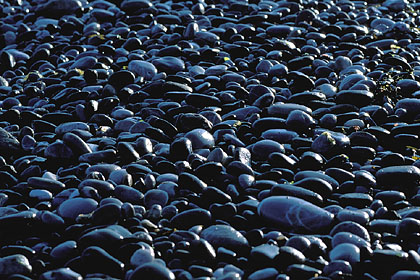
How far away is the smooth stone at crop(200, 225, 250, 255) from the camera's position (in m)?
3.57

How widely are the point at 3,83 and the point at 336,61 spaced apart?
344 centimetres

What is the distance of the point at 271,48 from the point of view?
22.1 feet

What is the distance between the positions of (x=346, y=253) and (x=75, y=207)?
174cm

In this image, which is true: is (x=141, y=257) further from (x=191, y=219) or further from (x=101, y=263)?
(x=191, y=219)

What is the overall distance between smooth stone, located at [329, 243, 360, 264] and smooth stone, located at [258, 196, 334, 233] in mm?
278

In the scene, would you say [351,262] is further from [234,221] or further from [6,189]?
[6,189]

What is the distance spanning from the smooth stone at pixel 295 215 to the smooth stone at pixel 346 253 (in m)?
0.28

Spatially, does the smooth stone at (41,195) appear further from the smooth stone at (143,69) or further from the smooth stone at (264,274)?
the smooth stone at (143,69)

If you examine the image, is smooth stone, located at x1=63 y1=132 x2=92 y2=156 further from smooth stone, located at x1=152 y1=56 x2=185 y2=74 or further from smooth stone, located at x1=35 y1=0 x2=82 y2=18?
smooth stone, located at x1=35 y1=0 x2=82 y2=18

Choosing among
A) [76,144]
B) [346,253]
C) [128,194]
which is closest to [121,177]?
[128,194]

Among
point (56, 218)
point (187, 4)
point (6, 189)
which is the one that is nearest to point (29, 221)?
point (56, 218)

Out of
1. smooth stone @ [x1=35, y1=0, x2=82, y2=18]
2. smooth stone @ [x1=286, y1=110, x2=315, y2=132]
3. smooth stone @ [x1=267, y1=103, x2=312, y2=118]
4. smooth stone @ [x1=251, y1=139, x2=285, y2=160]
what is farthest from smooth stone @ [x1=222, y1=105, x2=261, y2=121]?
smooth stone @ [x1=35, y1=0, x2=82, y2=18]

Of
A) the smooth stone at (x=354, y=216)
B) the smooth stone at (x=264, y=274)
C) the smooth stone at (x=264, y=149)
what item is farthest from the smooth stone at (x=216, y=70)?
the smooth stone at (x=264, y=274)

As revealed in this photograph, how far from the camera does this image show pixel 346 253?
342 cm
